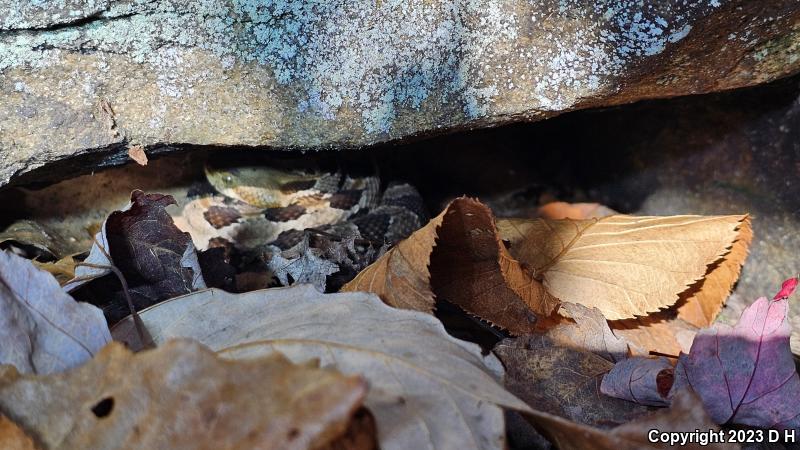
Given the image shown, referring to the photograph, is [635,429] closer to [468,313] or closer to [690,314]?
[468,313]

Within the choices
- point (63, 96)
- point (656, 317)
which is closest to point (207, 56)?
point (63, 96)

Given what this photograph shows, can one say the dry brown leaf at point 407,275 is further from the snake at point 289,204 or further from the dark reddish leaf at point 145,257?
the snake at point 289,204

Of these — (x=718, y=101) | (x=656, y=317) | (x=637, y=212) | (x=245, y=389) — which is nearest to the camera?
(x=245, y=389)

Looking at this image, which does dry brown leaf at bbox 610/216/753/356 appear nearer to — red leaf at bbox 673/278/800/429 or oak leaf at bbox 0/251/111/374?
red leaf at bbox 673/278/800/429

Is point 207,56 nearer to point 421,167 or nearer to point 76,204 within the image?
point 76,204

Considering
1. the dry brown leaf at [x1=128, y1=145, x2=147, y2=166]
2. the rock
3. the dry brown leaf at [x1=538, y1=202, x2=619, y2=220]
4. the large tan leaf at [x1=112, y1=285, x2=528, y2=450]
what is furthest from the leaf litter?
the dry brown leaf at [x1=538, y1=202, x2=619, y2=220]

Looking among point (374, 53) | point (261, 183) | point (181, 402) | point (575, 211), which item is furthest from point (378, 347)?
point (261, 183)
